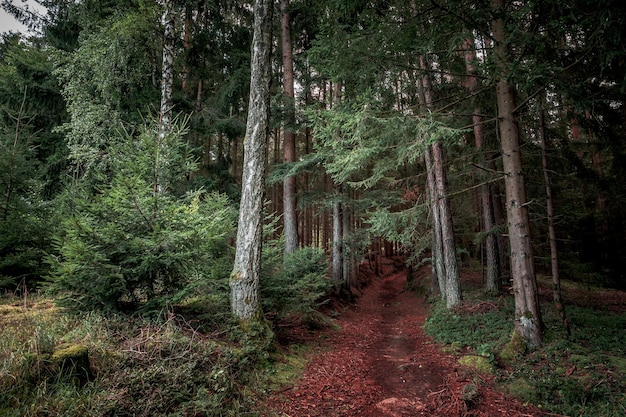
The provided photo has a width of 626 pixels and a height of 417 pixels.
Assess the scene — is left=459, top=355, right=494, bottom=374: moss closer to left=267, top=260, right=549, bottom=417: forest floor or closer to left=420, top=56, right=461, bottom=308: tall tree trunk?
left=267, top=260, right=549, bottom=417: forest floor

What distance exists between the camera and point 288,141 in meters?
11.6

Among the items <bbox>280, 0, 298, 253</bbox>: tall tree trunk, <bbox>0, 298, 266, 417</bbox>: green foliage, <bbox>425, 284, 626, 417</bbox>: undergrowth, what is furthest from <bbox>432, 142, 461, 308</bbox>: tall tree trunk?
<bbox>0, 298, 266, 417</bbox>: green foliage

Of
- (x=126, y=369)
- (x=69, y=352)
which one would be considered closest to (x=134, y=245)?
(x=69, y=352)

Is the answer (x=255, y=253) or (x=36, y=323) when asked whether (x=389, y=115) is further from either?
(x=36, y=323)

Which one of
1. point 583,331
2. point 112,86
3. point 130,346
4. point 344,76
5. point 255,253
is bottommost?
point 583,331

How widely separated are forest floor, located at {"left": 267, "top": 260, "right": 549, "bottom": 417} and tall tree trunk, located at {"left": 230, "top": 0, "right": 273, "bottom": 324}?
1.84 meters

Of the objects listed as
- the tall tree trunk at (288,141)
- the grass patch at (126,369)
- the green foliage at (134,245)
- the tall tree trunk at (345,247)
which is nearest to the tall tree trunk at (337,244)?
the tall tree trunk at (345,247)

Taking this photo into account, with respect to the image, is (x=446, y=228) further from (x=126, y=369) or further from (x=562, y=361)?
(x=126, y=369)

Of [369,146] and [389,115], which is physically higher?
[389,115]

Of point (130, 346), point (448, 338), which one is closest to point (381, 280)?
point (448, 338)

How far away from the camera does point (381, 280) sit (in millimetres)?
25562

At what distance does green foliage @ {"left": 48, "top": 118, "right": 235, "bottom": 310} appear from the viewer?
14.7 ft

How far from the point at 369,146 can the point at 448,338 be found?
5.47m

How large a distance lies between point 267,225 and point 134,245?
296cm
